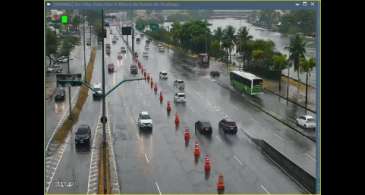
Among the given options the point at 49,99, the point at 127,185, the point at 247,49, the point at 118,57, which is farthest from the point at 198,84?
the point at 127,185

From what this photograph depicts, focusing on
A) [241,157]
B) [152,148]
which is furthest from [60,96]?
[241,157]

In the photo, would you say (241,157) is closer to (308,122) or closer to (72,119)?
(308,122)

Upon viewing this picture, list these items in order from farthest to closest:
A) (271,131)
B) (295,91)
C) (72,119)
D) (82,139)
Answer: (295,91) < (72,119) < (271,131) < (82,139)

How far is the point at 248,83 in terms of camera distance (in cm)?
6562

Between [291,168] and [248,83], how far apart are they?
2940 cm

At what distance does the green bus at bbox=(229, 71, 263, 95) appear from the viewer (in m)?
64.8

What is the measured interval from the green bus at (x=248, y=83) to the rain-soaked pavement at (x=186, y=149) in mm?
1165

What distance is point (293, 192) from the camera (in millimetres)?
33375

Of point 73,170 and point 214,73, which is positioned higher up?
point 214,73

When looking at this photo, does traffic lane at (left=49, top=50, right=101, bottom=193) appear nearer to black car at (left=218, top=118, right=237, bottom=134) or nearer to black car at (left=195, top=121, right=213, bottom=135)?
black car at (left=195, top=121, right=213, bottom=135)

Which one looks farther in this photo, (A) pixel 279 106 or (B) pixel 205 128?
(A) pixel 279 106

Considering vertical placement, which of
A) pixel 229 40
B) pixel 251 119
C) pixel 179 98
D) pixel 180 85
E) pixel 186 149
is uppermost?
pixel 229 40

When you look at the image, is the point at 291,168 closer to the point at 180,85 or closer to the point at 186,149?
the point at 186,149

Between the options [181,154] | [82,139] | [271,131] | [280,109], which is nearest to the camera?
[181,154]
